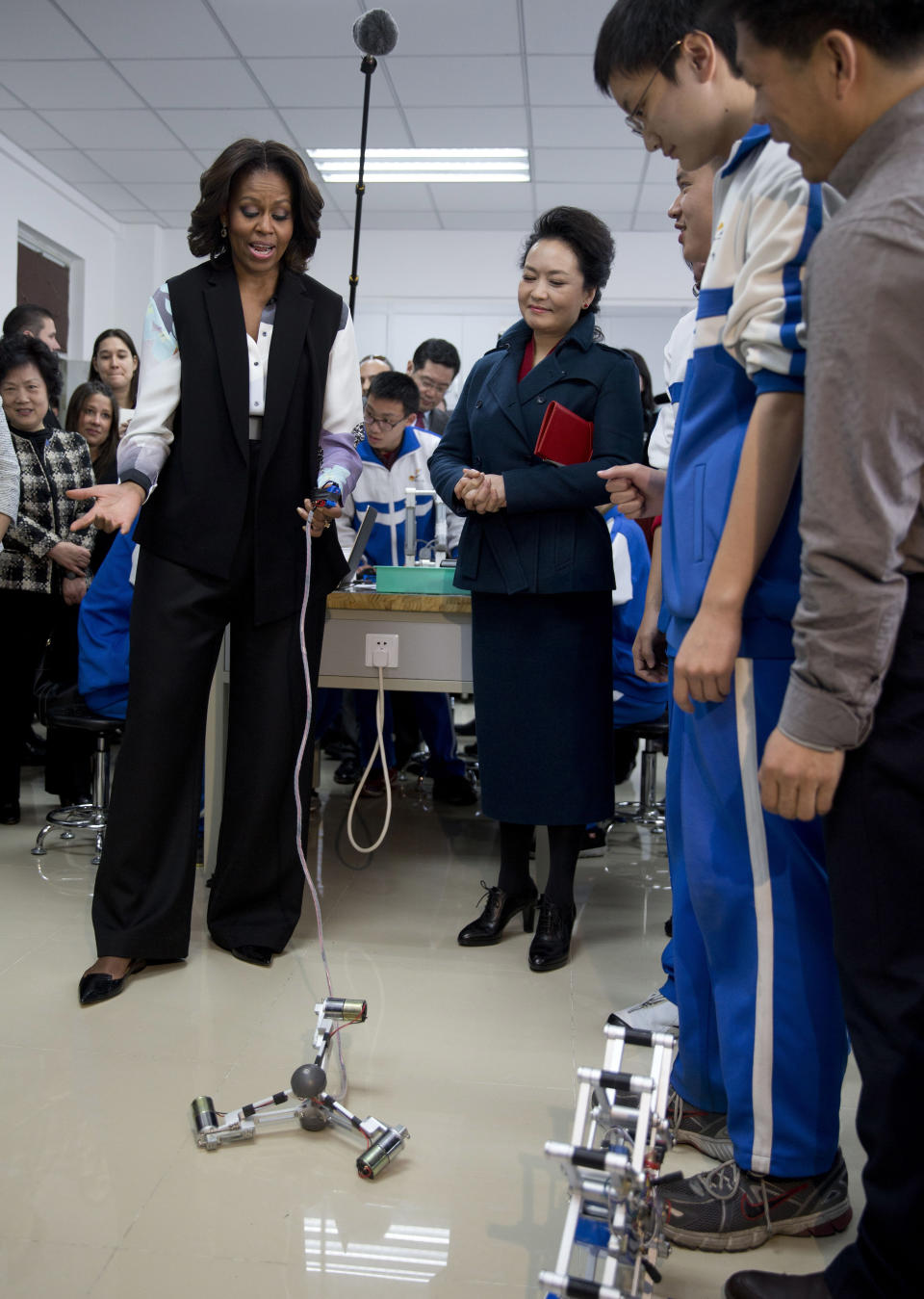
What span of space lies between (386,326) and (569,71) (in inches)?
122

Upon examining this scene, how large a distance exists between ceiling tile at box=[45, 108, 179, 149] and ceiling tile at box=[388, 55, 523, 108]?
1.41m

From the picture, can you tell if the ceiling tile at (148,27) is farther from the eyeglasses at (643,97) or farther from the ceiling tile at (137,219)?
the eyeglasses at (643,97)

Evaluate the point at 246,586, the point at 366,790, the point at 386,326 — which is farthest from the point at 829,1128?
the point at 386,326

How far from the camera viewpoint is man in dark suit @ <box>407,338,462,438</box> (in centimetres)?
444

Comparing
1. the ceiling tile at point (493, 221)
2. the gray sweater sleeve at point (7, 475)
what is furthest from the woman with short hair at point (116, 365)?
the ceiling tile at point (493, 221)

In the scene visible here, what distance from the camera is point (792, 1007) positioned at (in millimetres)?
1204

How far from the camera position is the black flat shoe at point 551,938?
2.12m

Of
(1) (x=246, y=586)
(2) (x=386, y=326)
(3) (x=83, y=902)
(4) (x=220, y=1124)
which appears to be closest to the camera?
(4) (x=220, y=1124)

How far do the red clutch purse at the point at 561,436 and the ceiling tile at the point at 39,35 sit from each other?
3.73m

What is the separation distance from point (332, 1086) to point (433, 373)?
334 centimetres

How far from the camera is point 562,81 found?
16.4 feet

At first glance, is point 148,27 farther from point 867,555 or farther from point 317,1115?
point 867,555

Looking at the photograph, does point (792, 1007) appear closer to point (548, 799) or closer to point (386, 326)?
point (548, 799)

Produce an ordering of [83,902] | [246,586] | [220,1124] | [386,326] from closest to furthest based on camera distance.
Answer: [220,1124]
[246,586]
[83,902]
[386,326]
